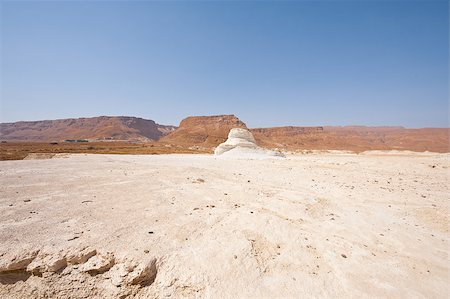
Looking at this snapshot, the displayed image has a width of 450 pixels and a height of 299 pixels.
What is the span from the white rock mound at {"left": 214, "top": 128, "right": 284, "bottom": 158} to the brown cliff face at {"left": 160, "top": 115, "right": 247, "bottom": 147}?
2061 inches

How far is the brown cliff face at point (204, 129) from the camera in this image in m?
88.6

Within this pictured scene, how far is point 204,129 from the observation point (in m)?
99.4

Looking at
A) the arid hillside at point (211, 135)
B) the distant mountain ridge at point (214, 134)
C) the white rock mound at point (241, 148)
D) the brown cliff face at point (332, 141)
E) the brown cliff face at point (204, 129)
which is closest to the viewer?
the white rock mound at point (241, 148)

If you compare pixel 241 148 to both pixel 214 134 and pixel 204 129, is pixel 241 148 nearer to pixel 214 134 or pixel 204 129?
pixel 214 134

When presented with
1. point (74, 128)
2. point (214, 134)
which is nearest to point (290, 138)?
point (214, 134)

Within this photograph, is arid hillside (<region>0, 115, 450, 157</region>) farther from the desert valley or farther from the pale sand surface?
the pale sand surface

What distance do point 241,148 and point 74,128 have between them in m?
148

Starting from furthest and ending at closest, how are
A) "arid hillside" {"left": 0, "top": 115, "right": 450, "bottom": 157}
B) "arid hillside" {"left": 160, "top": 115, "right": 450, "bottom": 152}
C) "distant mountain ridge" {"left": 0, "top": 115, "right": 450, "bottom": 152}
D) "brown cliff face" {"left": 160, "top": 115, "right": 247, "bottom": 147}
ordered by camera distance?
"brown cliff face" {"left": 160, "top": 115, "right": 247, "bottom": 147} → "distant mountain ridge" {"left": 0, "top": 115, "right": 450, "bottom": 152} → "arid hillside" {"left": 160, "top": 115, "right": 450, "bottom": 152} → "arid hillside" {"left": 0, "top": 115, "right": 450, "bottom": 157}

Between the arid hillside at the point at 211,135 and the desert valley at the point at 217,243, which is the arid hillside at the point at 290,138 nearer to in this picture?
the arid hillside at the point at 211,135

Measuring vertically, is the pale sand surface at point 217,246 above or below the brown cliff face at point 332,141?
below

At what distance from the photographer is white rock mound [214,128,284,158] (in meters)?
26.9

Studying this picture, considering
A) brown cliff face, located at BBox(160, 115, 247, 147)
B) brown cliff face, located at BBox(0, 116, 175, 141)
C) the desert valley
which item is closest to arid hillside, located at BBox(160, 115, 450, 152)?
brown cliff face, located at BBox(160, 115, 247, 147)

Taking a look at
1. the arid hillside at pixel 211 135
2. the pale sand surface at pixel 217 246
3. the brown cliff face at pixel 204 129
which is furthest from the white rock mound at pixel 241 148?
the brown cliff face at pixel 204 129

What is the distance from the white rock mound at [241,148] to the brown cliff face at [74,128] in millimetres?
103684
